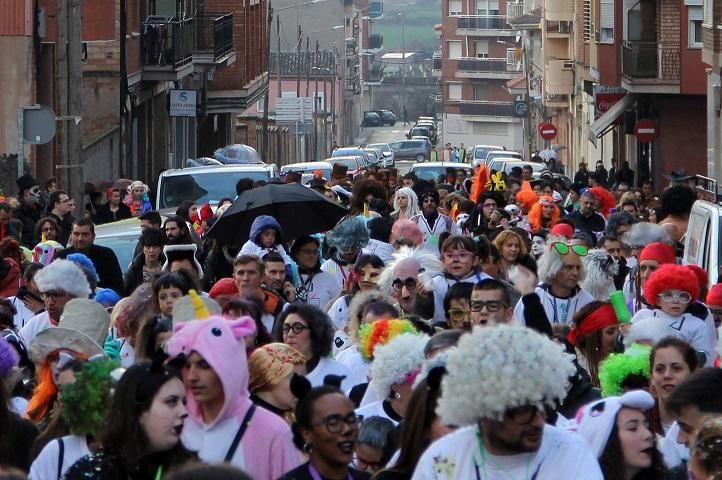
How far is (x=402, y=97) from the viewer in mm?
190875

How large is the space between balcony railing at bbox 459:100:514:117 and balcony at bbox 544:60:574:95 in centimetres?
4848

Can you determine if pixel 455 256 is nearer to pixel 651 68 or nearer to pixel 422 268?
pixel 422 268

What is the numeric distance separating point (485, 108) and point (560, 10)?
2082 inches

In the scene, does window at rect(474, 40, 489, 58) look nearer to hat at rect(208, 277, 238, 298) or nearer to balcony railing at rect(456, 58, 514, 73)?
balcony railing at rect(456, 58, 514, 73)

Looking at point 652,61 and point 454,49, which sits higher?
point 454,49

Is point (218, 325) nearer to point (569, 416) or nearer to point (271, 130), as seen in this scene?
point (569, 416)

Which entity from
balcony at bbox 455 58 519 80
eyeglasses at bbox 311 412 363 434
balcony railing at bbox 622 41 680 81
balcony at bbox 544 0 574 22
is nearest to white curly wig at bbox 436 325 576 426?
eyeglasses at bbox 311 412 363 434

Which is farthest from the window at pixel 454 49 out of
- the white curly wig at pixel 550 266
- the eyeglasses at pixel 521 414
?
the eyeglasses at pixel 521 414

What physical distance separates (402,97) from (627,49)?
479 feet

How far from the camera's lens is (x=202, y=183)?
2469 cm

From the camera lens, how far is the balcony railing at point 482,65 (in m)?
131

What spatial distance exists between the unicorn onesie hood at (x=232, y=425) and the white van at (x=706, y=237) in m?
7.62

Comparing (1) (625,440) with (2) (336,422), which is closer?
(1) (625,440)

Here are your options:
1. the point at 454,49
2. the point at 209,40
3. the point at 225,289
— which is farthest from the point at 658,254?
the point at 454,49
